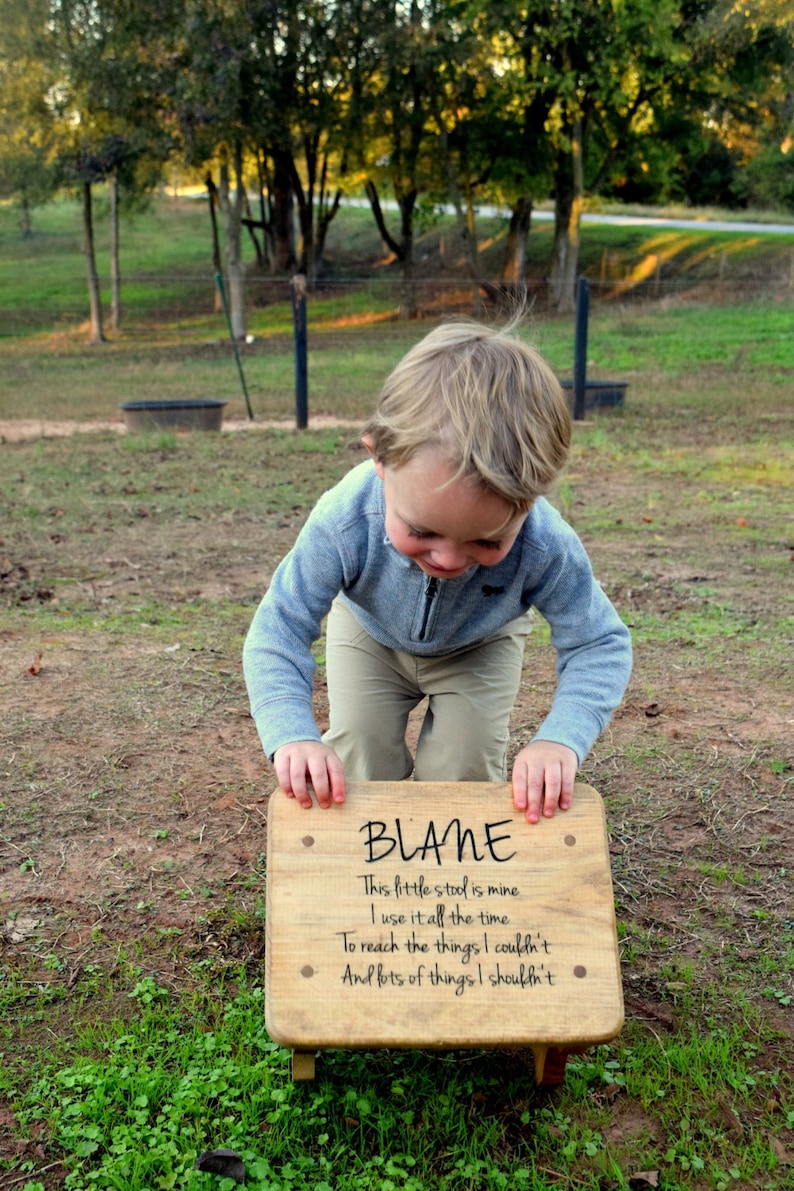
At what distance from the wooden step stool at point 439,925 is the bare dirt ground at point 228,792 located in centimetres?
32

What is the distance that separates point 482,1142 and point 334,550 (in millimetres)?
1129

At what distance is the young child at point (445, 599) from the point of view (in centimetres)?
188

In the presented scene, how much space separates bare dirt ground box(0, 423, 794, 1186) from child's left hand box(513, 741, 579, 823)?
554 mm

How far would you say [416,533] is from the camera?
6.36 feet

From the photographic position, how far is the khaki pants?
252cm

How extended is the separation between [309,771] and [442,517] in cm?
57

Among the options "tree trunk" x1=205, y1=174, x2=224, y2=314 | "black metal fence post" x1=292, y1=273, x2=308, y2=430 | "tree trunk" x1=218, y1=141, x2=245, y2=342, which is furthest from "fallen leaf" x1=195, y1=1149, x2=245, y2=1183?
"tree trunk" x1=205, y1=174, x2=224, y2=314

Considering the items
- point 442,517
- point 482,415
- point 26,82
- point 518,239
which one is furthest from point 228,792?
point 518,239

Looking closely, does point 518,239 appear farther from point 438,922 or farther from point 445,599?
point 438,922

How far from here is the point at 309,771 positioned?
82.3 inches

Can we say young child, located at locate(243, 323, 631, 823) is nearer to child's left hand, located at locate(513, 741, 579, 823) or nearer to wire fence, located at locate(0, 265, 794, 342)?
child's left hand, located at locate(513, 741, 579, 823)

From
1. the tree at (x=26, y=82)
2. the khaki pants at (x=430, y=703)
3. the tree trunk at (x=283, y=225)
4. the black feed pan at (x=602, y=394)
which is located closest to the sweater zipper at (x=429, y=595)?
the khaki pants at (x=430, y=703)

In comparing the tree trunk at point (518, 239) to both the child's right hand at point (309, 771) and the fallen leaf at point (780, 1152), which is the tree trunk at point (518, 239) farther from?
the fallen leaf at point (780, 1152)

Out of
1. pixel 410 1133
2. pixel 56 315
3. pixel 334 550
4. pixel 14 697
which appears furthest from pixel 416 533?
pixel 56 315
